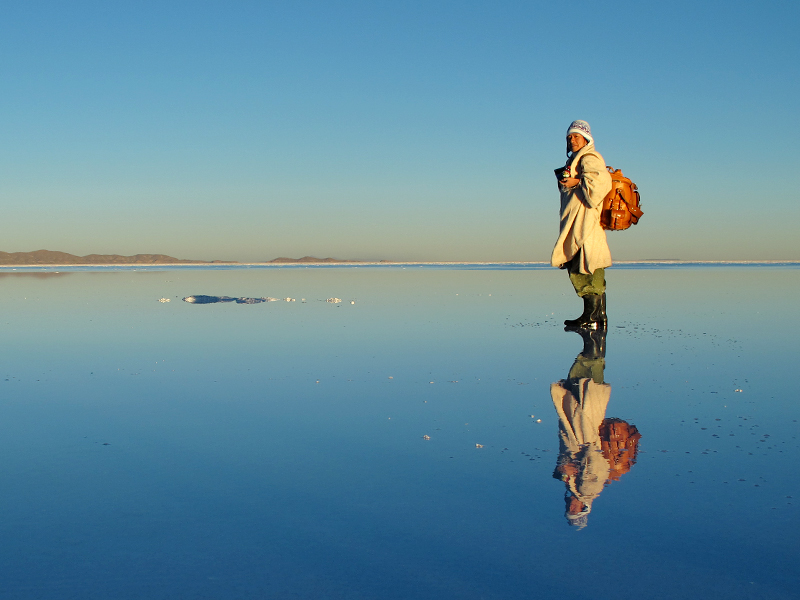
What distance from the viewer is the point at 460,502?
8.12 ft

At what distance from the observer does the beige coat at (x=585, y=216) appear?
7941 millimetres

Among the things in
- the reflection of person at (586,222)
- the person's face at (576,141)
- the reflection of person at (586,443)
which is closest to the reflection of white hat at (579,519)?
the reflection of person at (586,443)

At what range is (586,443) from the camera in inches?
125

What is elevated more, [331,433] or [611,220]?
[611,220]

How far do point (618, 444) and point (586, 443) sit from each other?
0.14m

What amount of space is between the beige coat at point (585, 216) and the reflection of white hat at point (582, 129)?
0.49 feet

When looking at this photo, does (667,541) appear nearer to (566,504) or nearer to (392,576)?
(566,504)

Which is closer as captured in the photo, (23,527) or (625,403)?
(23,527)

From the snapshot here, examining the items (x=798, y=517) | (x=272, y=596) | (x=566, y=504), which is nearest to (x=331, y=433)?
(x=566, y=504)

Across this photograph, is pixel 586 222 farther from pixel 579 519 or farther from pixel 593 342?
pixel 579 519

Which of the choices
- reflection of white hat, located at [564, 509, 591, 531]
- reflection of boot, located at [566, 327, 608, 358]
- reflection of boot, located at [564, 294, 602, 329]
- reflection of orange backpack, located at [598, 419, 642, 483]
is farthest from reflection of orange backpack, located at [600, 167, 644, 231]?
reflection of white hat, located at [564, 509, 591, 531]

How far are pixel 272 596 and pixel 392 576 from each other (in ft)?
1.10

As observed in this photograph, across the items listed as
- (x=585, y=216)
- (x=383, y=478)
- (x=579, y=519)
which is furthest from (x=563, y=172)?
(x=579, y=519)

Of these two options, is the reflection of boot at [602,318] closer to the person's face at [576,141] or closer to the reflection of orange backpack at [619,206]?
the reflection of orange backpack at [619,206]
